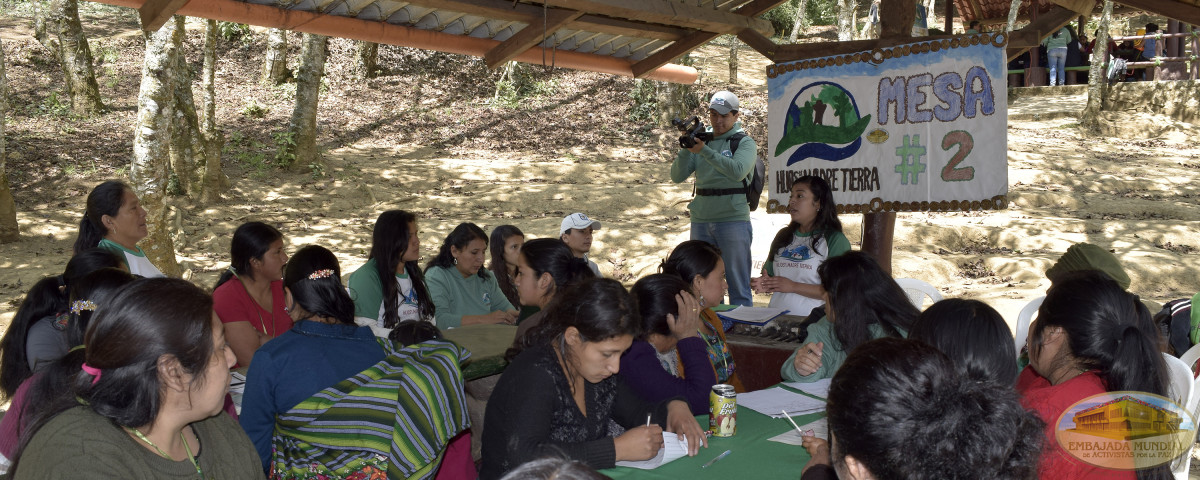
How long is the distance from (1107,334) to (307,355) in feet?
7.70

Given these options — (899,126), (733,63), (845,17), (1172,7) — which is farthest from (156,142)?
(733,63)

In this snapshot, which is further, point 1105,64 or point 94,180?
point 1105,64

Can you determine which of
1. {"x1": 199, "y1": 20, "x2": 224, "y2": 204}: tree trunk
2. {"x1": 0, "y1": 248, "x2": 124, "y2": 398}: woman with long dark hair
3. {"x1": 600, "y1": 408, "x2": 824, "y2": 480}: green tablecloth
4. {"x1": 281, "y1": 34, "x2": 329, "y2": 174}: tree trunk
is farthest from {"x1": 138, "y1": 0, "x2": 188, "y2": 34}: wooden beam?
{"x1": 199, "y1": 20, "x2": 224, "y2": 204}: tree trunk

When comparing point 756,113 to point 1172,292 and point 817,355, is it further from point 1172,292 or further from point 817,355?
point 817,355

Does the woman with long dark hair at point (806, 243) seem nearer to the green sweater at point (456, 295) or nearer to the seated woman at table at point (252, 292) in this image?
the green sweater at point (456, 295)

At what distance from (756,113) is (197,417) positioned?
15.7 meters

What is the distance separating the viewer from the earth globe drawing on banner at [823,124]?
5148 mm

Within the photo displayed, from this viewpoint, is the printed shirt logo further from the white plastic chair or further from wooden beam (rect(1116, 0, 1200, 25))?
wooden beam (rect(1116, 0, 1200, 25))

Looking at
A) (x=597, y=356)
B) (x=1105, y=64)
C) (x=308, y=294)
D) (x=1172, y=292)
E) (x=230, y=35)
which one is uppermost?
(x=230, y=35)

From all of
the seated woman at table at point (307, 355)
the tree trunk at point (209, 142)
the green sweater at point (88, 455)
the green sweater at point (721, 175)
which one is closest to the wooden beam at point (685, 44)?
the green sweater at point (721, 175)

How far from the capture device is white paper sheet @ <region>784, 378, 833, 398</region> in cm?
313

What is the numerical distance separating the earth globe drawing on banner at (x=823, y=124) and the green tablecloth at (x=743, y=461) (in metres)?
2.84

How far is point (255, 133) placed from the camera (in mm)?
15078

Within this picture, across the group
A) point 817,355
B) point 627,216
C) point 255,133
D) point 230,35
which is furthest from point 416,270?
point 230,35
